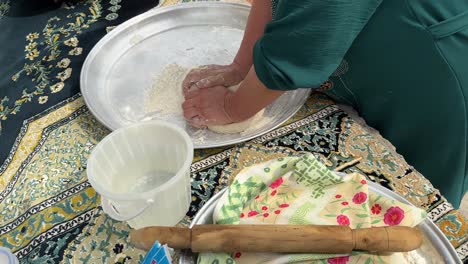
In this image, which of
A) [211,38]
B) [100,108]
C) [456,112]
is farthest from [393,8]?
[100,108]

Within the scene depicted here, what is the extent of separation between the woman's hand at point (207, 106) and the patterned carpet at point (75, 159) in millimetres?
69

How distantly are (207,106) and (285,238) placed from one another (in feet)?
1.17

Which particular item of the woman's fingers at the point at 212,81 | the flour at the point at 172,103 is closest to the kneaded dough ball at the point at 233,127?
the flour at the point at 172,103

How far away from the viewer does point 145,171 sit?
605 mm

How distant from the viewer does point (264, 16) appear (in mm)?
792

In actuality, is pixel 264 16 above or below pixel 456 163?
above

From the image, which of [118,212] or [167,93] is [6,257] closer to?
[118,212]

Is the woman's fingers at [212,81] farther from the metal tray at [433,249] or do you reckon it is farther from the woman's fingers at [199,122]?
the metal tray at [433,249]

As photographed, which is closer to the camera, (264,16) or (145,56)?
(264,16)

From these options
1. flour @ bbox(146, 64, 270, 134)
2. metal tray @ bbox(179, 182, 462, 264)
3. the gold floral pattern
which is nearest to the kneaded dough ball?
flour @ bbox(146, 64, 270, 134)

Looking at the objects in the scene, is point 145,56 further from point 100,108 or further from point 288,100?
point 288,100

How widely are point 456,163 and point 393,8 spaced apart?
312 mm

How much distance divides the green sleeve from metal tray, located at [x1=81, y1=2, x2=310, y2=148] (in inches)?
6.0

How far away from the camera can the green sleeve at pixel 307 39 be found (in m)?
0.54
